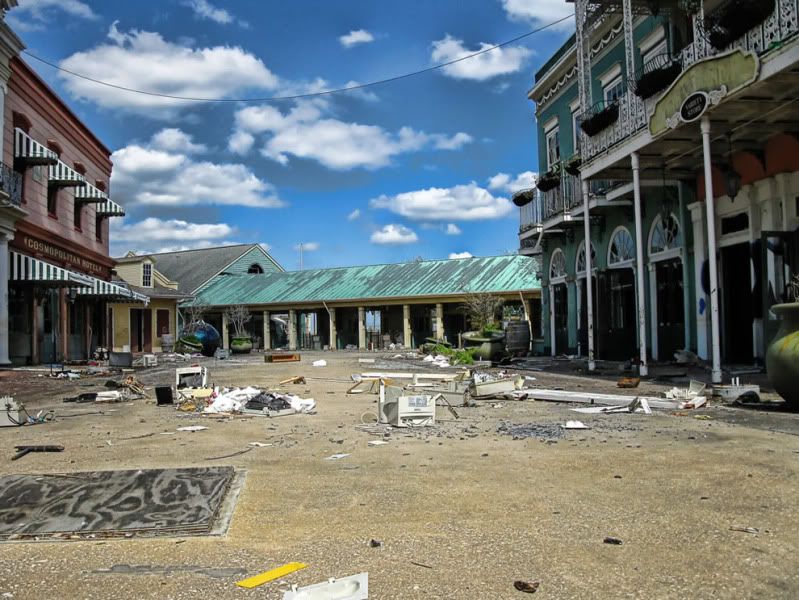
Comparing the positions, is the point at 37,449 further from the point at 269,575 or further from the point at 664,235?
the point at 664,235

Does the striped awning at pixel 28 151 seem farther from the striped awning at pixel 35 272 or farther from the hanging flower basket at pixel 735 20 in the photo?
the hanging flower basket at pixel 735 20

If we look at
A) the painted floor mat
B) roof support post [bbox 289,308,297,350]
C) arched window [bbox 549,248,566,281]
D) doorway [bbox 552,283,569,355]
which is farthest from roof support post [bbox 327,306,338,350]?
the painted floor mat

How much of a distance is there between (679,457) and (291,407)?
5550 mm

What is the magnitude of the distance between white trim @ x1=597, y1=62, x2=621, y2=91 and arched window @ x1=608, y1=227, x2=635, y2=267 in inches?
150

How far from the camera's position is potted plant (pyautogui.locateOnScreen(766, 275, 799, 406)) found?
821cm

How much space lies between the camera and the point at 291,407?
9922mm

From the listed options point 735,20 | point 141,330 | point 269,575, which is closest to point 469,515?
point 269,575

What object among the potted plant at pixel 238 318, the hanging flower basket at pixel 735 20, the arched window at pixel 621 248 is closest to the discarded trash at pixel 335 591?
the hanging flower basket at pixel 735 20

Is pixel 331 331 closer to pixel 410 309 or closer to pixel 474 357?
pixel 410 309

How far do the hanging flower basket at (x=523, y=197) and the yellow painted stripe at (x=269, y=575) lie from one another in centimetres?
2140

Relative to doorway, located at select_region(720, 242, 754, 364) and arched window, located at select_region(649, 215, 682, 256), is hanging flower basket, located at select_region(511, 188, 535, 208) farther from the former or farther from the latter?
doorway, located at select_region(720, 242, 754, 364)

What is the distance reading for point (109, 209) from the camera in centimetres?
2856

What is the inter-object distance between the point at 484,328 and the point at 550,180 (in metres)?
6.44

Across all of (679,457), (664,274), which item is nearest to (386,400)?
(679,457)
